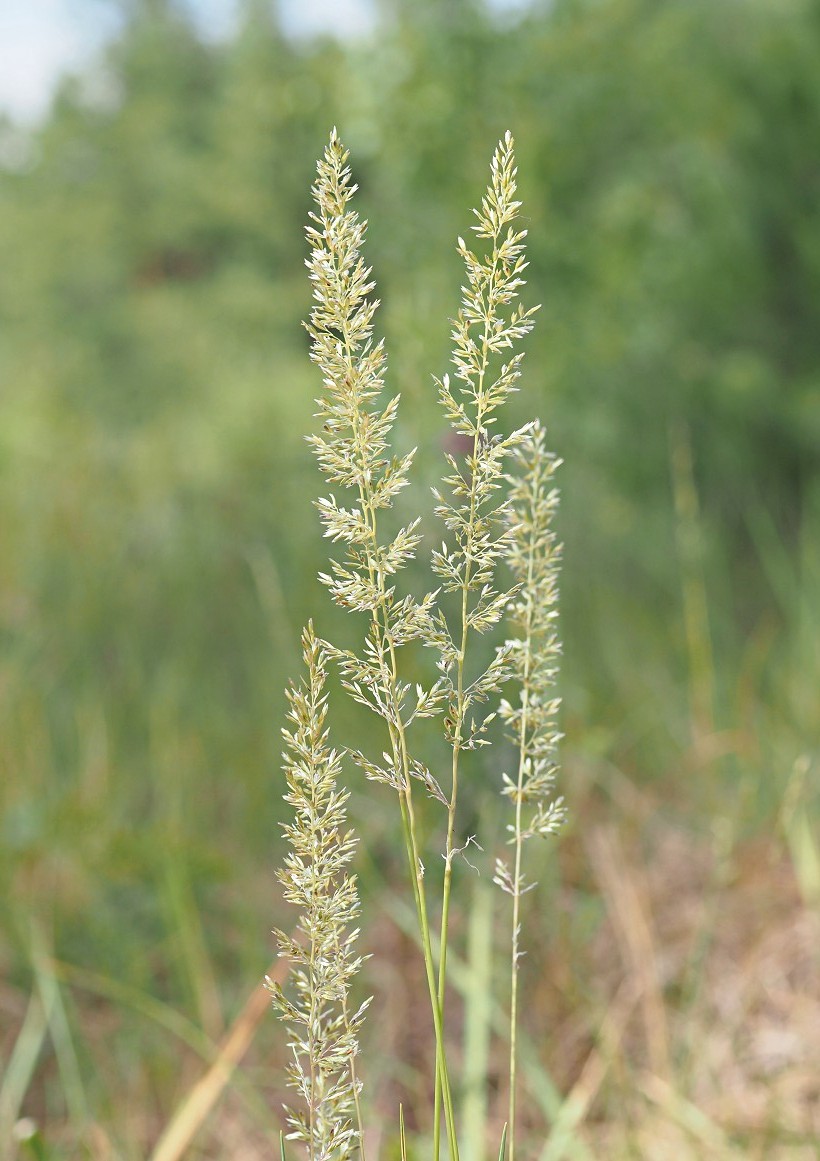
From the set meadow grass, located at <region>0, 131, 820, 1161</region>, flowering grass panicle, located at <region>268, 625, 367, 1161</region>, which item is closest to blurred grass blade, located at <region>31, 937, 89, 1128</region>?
meadow grass, located at <region>0, 131, 820, 1161</region>

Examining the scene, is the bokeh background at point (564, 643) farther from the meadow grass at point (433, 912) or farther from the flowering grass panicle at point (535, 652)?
the flowering grass panicle at point (535, 652)

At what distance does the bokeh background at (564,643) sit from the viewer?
69.4 inches

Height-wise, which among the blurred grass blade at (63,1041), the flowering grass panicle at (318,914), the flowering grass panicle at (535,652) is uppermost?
the flowering grass panicle at (535,652)

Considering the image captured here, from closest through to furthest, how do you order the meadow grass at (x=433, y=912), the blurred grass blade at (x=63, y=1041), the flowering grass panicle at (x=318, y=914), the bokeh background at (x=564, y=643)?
the flowering grass panicle at (x=318, y=914)
the blurred grass blade at (x=63, y=1041)
the meadow grass at (x=433, y=912)
the bokeh background at (x=564, y=643)

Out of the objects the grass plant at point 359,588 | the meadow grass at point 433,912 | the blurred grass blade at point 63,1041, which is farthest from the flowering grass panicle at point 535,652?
the blurred grass blade at point 63,1041

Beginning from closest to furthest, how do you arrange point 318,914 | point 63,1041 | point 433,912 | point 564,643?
point 318,914
point 63,1041
point 433,912
point 564,643

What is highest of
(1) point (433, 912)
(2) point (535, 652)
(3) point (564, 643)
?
(3) point (564, 643)

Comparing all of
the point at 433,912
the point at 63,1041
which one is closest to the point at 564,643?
the point at 433,912

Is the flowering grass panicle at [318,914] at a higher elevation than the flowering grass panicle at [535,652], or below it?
below

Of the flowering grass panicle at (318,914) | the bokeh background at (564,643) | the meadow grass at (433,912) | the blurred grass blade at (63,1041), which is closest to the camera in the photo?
the flowering grass panicle at (318,914)

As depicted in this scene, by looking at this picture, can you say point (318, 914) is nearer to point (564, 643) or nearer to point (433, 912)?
point (433, 912)

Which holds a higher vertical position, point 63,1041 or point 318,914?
point 318,914

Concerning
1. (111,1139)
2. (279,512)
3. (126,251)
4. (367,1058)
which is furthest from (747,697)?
(126,251)

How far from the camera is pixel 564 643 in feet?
12.3
